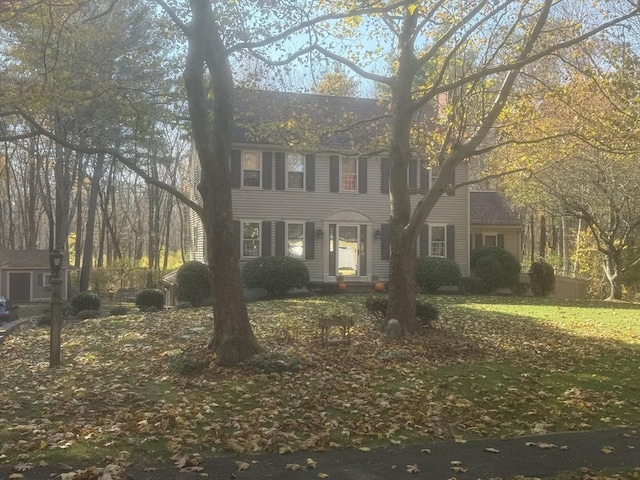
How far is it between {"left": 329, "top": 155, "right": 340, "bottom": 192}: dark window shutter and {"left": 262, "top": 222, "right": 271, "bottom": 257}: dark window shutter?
2.96 metres

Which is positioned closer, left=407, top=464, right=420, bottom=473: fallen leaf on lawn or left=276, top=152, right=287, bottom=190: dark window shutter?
left=407, top=464, right=420, bottom=473: fallen leaf on lawn

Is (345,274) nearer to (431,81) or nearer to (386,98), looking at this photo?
(386,98)

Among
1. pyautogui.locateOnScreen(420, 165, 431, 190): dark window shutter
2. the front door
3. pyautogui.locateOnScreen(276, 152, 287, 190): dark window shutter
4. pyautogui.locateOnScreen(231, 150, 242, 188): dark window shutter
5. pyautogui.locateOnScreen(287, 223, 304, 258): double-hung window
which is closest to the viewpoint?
pyautogui.locateOnScreen(231, 150, 242, 188): dark window shutter

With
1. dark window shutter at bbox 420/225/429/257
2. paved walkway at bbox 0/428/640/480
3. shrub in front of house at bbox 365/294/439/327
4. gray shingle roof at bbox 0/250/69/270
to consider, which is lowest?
paved walkway at bbox 0/428/640/480

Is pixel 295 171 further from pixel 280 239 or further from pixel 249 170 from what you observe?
pixel 280 239

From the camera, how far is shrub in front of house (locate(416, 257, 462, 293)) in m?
22.2

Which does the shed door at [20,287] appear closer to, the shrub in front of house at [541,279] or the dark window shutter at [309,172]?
the dark window shutter at [309,172]

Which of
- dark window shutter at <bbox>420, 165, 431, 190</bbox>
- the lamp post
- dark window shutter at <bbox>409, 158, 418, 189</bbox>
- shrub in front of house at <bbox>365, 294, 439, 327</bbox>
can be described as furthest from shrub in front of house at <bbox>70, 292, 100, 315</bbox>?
dark window shutter at <bbox>420, 165, 431, 190</bbox>

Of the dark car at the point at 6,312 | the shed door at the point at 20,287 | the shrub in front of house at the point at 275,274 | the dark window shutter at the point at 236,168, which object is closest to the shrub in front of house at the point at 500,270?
the shrub in front of house at the point at 275,274

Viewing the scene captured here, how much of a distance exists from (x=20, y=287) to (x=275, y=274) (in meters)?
15.8

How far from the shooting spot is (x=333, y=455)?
5277 millimetres

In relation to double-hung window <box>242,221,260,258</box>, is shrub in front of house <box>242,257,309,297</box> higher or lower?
lower

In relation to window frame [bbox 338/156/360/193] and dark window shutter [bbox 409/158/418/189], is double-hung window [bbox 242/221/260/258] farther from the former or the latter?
dark window shutter [bbox 409/158/418/189]

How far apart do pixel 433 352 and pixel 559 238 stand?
39.9m
